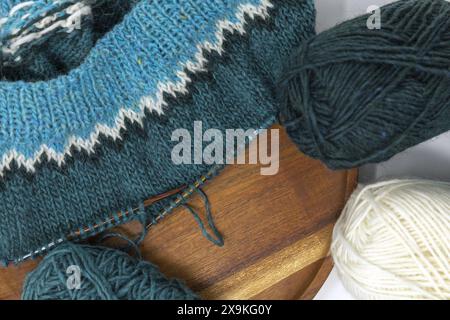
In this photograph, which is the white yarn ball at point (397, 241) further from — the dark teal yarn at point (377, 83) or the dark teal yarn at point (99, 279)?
the dark teal yarn at point (99, 279)

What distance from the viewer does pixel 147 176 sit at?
648mm

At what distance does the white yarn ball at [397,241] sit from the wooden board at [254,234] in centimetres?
5

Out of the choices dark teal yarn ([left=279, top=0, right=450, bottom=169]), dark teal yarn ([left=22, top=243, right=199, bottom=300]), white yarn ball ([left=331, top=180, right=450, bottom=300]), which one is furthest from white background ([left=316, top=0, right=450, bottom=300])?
dark teal yarn ([left=22, top=243, right=199, bottom=300])

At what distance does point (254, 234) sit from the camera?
683mm

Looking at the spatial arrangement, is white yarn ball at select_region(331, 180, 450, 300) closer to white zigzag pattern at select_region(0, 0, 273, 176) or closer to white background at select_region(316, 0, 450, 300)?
white background at select_region(316, 0, 450, 300)

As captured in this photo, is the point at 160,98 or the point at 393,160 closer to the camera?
the point at 160,98

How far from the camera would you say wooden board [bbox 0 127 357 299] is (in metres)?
0.68

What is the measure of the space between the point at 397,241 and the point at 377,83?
0.21 meters

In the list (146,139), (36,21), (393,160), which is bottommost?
(393,160)

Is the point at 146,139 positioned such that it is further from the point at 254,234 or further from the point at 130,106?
the point at 254,234

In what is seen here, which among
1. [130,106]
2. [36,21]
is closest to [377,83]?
[130,106]

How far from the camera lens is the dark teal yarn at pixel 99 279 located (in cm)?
59

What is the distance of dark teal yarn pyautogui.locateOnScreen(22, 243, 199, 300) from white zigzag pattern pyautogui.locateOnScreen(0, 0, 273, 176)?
4.9 inches

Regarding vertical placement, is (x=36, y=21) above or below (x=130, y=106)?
above
